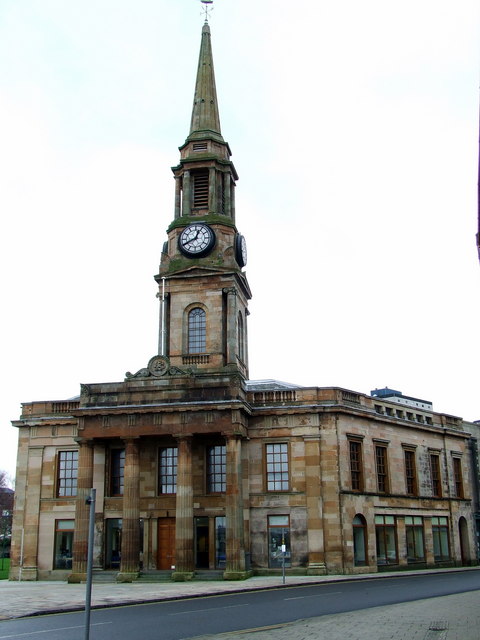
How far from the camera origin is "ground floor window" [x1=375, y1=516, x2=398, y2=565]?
137ft

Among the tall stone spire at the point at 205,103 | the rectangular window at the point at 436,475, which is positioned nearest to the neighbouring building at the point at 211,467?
the rectangular window at the point at 436,475

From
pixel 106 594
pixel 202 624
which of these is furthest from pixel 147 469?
pixel 202 624

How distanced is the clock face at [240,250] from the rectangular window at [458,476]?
2020 centimetres

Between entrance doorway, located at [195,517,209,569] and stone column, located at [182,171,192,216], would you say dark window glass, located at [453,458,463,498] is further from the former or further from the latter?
stone column, located at [182,171,192,216]

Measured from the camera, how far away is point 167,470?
134ft

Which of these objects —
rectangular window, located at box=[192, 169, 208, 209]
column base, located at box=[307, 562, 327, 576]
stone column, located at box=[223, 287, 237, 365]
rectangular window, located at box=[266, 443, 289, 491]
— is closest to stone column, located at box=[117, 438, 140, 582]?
rectangular window, located at box=[266, 443, 289, 491]

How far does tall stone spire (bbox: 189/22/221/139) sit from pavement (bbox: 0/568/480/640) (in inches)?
1160

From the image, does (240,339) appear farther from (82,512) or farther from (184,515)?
(82,512)

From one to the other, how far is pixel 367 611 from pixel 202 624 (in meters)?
4.57

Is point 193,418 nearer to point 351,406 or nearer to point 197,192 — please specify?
point 351,406

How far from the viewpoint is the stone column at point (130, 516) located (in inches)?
1460

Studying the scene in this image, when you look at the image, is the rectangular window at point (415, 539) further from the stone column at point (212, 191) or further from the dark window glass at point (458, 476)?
the stone column at point (212, 191)

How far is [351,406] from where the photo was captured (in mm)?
41781

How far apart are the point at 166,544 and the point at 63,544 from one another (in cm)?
628
